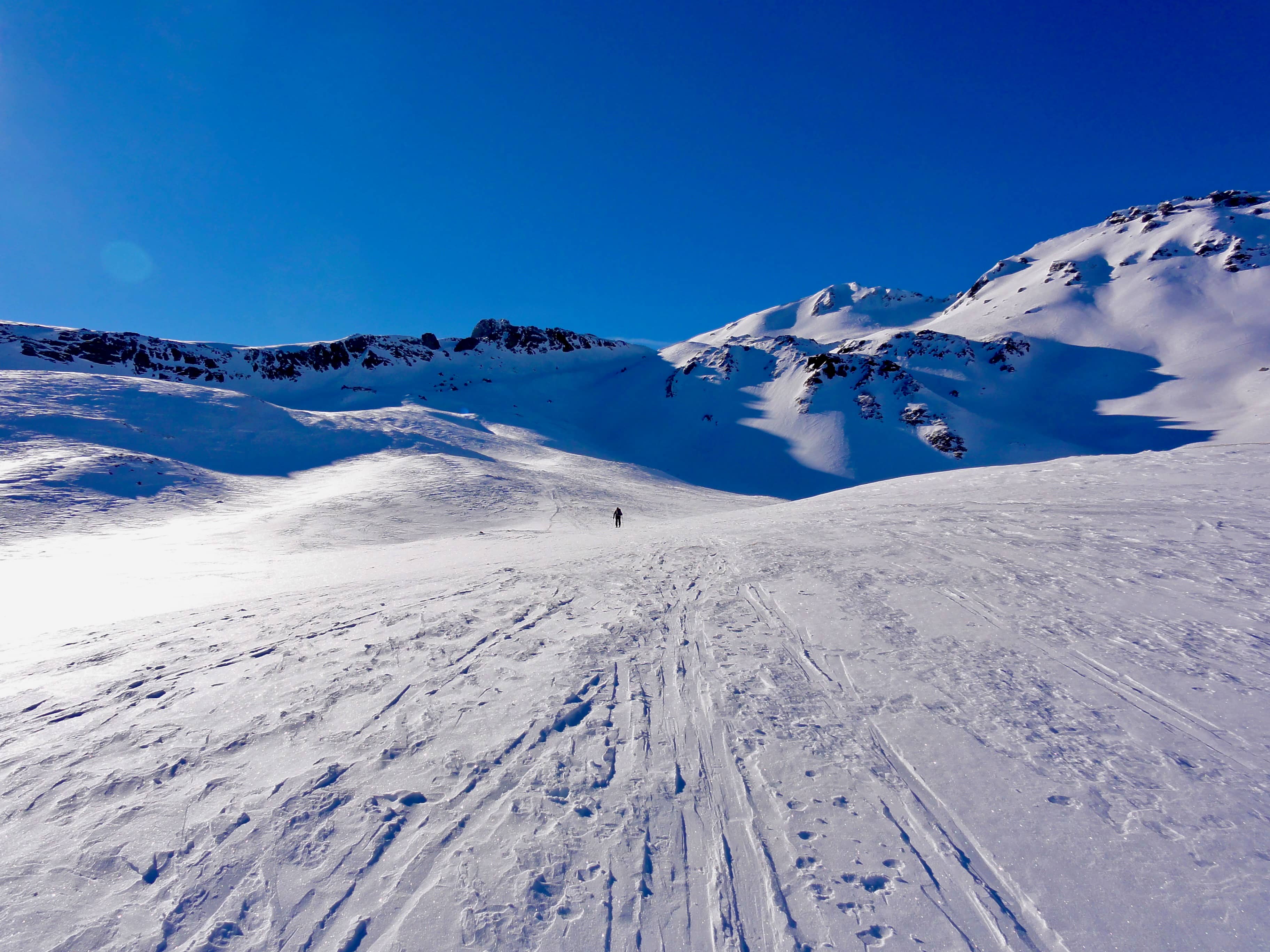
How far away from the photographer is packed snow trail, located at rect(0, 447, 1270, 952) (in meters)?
2.86

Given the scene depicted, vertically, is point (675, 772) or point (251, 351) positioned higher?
point (251, 351)

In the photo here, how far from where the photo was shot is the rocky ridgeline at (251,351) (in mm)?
61281

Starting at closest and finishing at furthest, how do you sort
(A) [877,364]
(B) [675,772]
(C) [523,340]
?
(B) [675,772] < (A) [877,364] < (C) [523,340]

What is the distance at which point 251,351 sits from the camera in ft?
245

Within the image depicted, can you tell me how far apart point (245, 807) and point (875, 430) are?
205 ft

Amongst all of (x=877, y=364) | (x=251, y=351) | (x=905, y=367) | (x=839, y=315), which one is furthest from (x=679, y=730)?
(x=839, y=315)

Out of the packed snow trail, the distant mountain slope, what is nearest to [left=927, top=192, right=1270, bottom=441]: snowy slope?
the distant mountain slope

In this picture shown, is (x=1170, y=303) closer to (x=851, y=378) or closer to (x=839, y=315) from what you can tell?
(x=851, y=378)

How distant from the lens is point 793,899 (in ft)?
9.77

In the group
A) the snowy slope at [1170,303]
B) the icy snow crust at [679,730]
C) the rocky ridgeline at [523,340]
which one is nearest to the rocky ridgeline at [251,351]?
the rocky ridgeline at [523,340]

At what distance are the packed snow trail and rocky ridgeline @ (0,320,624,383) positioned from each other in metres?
80.6

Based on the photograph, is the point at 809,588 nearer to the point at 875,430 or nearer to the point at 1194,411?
the point at 875,430

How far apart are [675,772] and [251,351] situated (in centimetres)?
9355

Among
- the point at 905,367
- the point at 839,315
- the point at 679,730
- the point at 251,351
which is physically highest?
the point at 839,315
